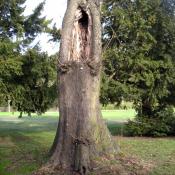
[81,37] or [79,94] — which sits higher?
[81,37]

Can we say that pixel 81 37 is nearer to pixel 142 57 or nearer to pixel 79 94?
pixel 79 94

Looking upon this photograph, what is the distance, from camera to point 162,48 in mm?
23047

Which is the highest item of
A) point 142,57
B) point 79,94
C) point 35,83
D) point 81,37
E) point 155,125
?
point 142,57

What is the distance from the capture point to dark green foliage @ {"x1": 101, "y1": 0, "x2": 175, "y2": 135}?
22.8 metres

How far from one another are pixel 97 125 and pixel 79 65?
1.71 m

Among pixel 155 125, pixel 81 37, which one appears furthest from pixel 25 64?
pixel 81 37

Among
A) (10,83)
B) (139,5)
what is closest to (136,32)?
(139,5)

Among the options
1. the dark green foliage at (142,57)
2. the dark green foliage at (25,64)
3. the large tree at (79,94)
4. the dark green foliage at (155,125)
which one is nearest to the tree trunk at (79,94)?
the large tree at (79,94)

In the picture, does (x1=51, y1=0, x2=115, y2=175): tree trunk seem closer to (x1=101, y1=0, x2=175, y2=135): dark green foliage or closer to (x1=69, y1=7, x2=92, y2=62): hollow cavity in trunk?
(x1=69, y1=7, x2=92, y2=62): hollow cavity in trunk

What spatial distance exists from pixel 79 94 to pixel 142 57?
11.2 m

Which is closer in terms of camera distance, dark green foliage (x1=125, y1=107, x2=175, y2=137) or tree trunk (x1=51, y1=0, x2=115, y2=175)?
tree trunk (x1=51, y1=0, x2=115, y2=175)

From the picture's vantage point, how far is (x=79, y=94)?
1238 cm

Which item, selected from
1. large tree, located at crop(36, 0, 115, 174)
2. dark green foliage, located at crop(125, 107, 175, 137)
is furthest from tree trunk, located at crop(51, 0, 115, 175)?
dark green foliage, located at crop(125, 107, 175, 137)

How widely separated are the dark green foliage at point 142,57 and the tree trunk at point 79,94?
9.67m
